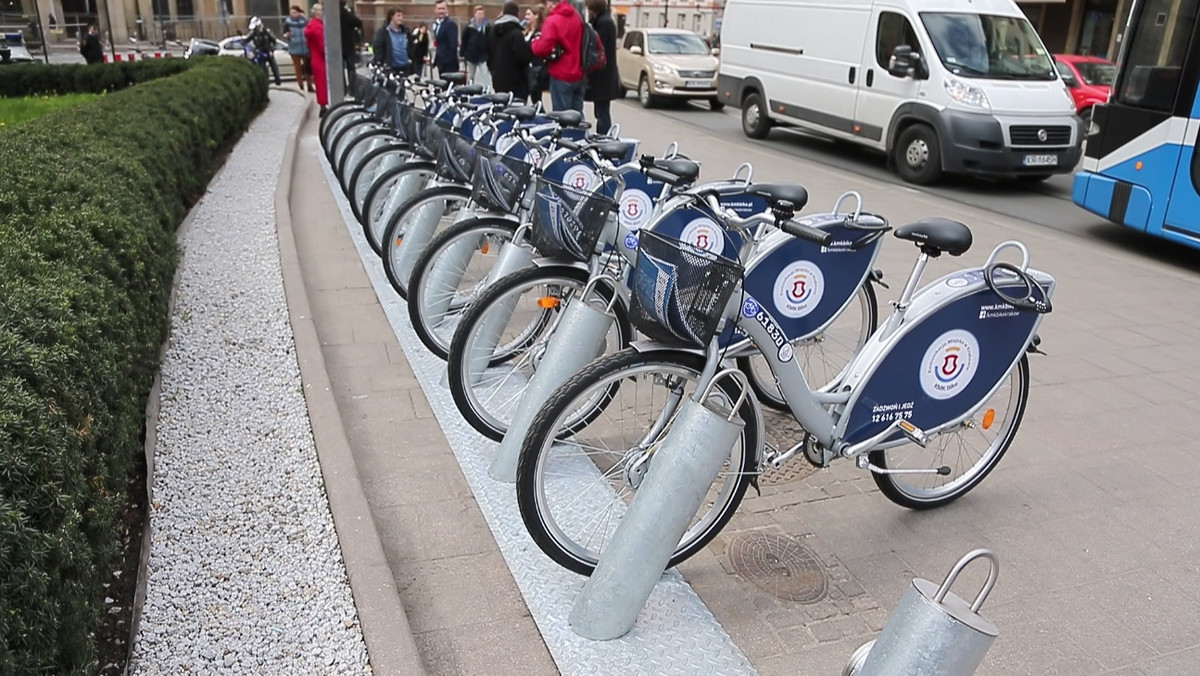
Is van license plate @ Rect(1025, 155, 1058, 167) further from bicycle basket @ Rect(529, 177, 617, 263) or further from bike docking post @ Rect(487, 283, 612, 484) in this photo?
bike docking post @ Rect(487, 283, 612, 484)

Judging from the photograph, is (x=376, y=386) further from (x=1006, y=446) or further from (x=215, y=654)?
(x=1006, y=446)

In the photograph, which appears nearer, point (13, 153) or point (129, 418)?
point (129, 418)

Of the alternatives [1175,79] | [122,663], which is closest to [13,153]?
[122,663]

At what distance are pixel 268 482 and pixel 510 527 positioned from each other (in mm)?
969

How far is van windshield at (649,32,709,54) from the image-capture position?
19250 mm

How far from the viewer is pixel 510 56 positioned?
10.4 m

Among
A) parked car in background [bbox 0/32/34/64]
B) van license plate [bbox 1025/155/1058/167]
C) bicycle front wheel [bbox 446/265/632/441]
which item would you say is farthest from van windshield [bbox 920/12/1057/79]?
parked car in background [bbox 0/32/34/64]

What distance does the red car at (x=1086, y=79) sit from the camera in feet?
46.9

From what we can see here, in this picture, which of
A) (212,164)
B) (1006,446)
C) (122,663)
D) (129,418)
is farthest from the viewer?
(212,164)

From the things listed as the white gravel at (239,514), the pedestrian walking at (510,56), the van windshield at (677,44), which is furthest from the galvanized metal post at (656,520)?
the van windshield at (677,44)

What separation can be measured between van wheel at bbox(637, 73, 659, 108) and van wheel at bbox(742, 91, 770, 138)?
4.34 meters

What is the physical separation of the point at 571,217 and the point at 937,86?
838 cm

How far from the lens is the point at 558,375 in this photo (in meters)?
3.41

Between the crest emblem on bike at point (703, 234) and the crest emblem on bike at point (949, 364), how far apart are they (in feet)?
4.32
